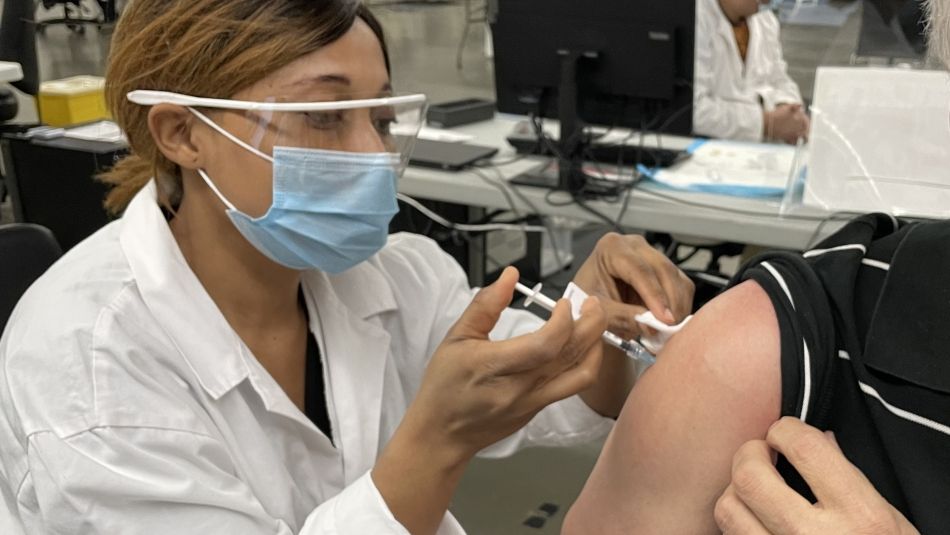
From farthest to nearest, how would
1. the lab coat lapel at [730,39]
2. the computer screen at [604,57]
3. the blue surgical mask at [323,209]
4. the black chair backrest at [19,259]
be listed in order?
the lab coat lapel at [730,39]
the computer screen at [604,57]
the black chair backrest at [19,259]
the blue surgical mask at [323,209]

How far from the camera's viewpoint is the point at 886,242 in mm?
865

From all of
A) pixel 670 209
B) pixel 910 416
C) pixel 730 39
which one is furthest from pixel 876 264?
pixel 730 39

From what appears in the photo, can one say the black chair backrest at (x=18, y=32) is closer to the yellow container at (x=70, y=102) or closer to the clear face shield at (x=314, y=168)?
the clear face shield at (x=314, y=168)

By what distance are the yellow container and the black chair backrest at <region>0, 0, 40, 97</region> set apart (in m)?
1.09

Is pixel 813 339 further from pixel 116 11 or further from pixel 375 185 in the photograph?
pixel 116 11

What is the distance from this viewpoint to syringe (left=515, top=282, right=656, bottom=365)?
3.60ft

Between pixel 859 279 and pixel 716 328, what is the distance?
141 millimetres

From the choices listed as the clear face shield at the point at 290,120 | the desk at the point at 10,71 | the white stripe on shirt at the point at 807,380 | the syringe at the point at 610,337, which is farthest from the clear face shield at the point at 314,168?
the desk at the point at 10,71

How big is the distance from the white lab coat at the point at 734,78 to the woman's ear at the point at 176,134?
6.83 ft

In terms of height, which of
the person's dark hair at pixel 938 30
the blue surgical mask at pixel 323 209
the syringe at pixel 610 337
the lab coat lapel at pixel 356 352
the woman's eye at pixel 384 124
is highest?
the person's dark hair at pixel 938 30

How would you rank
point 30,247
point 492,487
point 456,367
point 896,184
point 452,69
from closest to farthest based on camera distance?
point 456,367 < point 30,247 < point 896,184 < point 492,487 < point 452,69

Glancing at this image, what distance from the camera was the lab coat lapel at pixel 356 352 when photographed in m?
1.27

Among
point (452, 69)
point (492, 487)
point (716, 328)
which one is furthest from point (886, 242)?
point (452, 69)

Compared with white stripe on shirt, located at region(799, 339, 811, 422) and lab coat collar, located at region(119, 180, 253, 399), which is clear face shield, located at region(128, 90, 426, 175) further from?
white stripe on shirt, located at region(799, 339, 811, 422)
